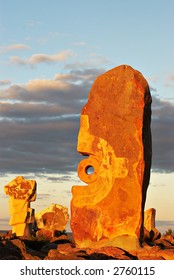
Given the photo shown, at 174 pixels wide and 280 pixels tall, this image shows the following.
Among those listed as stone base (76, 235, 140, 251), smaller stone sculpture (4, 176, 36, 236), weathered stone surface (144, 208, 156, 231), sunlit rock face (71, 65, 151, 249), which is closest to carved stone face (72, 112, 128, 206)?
sunlit rock face (71, 65, 151, 249)

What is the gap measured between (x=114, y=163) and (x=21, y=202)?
30.1 ft

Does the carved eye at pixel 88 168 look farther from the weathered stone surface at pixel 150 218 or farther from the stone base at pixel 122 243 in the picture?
the weathered stone surface at pixel 150 218

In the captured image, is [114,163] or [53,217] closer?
[114,163]

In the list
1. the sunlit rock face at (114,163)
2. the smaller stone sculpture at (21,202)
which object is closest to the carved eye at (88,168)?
the sunlit rock face at (114,163)

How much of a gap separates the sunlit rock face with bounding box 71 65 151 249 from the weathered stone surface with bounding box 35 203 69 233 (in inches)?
543

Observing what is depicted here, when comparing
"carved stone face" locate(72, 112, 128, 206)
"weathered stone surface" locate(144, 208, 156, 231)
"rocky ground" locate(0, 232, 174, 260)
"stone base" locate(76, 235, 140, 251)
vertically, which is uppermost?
"carved stone face" locate(72, 112, 128, 206)

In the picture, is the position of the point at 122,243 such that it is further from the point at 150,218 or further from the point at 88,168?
the point at 150,218

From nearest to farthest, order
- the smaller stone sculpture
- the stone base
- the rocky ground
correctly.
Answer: the rocky ground → the stone base → the smaller stone sculpture

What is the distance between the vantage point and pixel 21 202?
81.5ft

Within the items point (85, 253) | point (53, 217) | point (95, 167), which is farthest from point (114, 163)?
point (53, 217)

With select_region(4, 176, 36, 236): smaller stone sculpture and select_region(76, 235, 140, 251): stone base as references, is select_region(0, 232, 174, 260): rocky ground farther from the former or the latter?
select_region(4, 176, 36, 236): smaller stone sculpture

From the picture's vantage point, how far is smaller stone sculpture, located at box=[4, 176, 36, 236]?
80.9 feet

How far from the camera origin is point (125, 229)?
16203 mm
